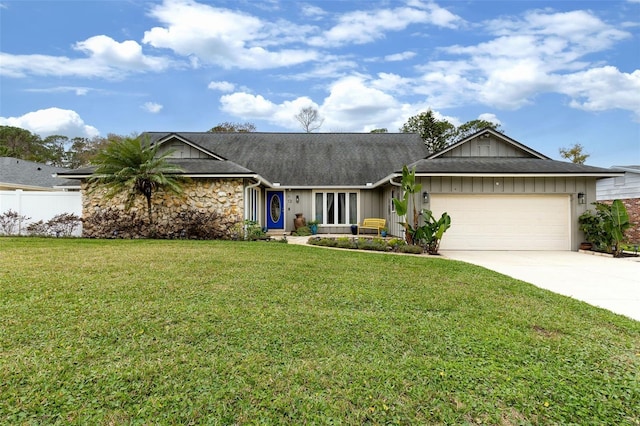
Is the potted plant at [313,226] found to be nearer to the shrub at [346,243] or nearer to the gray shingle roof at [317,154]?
the gray shingle roof at [317,154]

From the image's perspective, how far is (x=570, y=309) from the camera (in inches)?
184

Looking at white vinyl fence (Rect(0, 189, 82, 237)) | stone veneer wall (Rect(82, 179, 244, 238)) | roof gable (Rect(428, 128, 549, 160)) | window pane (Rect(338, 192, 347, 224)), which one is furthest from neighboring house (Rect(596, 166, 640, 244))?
white vinyl fence (Rect(0, 189, 82, 237))

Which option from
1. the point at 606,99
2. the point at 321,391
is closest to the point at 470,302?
the point at 321,391

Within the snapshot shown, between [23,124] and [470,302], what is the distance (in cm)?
4210

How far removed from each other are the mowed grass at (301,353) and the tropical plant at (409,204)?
5.38m

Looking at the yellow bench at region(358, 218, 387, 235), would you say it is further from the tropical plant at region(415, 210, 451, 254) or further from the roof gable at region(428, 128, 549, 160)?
the tropical plant at region(415, 210, 451, 254)

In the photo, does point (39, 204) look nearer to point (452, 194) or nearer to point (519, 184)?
point (452, 194)

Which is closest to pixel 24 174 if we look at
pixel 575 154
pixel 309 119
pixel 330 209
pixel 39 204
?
pixel 39 204

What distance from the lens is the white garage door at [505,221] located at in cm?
1173

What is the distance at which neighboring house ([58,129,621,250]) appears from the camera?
1153 cm

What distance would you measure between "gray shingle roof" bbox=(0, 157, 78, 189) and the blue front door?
12039 millimetres

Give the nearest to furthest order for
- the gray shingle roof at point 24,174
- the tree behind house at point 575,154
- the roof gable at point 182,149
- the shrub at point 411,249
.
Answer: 1. the shrub at point 411,249
2. the roof gable at point 182,149
3. the gray shingle roof at point 24,174
4. the tree behind house at point 575,154

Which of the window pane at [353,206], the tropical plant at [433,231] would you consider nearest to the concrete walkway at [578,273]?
the tropical plant at [433,231]

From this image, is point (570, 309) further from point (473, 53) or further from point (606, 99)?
point (606, 99)
